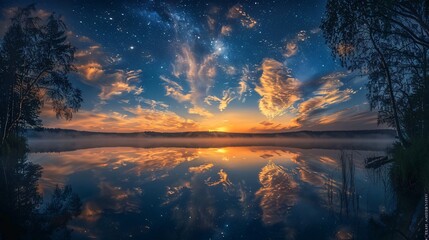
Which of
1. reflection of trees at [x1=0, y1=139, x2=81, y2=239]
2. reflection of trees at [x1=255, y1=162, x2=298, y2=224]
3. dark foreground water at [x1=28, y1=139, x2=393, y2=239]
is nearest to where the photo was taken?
reflection of trees at [x1=0, y1=139, x2=81, y2=239]

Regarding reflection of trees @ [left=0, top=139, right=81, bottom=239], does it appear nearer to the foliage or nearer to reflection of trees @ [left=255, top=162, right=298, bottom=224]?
reflection of trees @ [left=255, top=162, right=298, bottom=224]

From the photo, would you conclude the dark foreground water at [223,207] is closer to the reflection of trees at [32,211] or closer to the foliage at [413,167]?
the reflection of trees at [32,211]

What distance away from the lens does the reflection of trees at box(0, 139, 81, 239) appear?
25.9 feet

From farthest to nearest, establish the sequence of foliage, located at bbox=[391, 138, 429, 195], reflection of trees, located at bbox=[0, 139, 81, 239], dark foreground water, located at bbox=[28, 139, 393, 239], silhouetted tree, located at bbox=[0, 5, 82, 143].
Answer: silhouetted tree, located at bbox=[0, 5, 82, 143] → foliage, located at bbox=[391, 138, 429, 195] → dark foreground water, located at bbox=[28, 139, 393, 239] → reflection of trees, located at bbox=[0, 139, 81, 239]

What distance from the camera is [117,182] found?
1667 centimetres

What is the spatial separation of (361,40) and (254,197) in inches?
585

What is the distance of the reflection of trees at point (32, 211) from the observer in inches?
311

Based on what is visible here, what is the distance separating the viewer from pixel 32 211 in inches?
396

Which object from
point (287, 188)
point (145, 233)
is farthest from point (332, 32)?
point (145, 233)

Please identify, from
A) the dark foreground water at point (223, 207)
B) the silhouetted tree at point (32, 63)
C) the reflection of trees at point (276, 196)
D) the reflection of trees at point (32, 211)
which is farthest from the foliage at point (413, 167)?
the silhouetted tree at point (32, 63)

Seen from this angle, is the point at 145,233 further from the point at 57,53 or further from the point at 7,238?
the point at 57,53

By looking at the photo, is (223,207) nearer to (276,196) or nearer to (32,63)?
(276,196)

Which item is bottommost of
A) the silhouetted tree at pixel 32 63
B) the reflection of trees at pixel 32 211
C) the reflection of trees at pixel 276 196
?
the reflection of trees at pixel 276 196

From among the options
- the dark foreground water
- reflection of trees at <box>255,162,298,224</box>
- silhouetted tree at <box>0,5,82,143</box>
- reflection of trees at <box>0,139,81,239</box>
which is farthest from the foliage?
silhouetted tree at <box>0,5,82,143</box>
